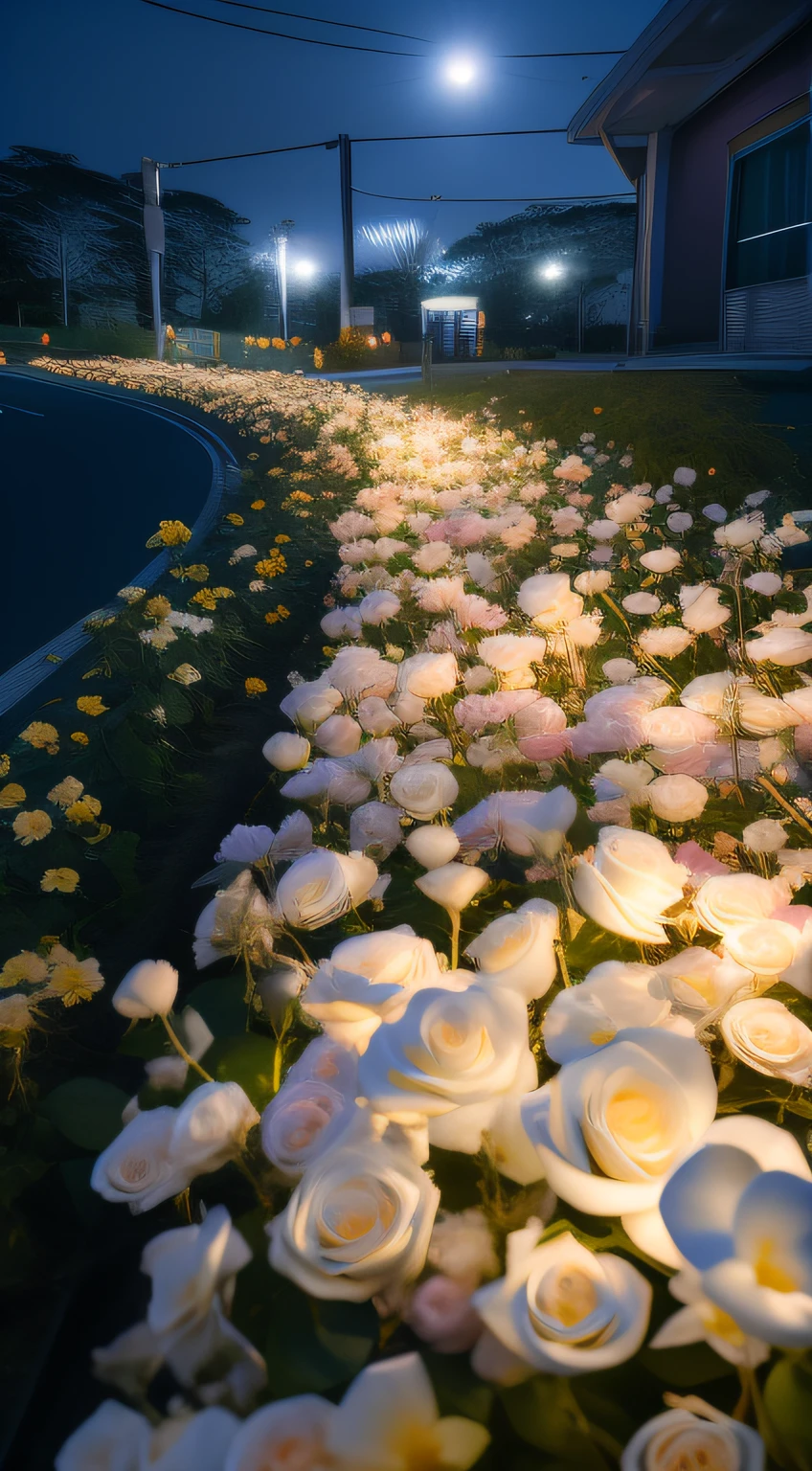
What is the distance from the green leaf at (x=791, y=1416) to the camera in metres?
0.46

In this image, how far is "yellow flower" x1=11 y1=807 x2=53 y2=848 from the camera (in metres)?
1.37

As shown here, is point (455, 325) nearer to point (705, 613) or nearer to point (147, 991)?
point (705, 613)

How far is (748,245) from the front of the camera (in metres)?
6.17

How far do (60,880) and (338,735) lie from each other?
20.9 inches

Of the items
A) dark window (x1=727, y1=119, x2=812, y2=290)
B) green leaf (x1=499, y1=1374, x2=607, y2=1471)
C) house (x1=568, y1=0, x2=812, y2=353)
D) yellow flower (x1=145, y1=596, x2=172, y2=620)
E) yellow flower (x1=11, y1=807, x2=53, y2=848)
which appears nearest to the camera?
green leaf (x1=499, y1=1374, x2=607, y2=1471)

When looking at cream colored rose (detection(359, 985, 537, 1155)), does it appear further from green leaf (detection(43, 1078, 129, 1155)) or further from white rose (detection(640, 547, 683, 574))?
white rose (detection(640, 547, 683, 574))

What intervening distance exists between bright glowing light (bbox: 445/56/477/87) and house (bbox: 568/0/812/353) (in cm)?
95

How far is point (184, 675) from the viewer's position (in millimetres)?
2020

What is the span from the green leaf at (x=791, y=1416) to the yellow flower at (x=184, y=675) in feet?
5.93

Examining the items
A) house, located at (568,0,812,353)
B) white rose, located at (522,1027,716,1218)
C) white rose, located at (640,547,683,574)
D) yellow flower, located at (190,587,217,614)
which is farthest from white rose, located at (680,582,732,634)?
house, located at (568,0,812,353)

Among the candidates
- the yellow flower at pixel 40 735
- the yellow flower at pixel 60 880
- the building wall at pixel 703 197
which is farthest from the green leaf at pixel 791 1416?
the building wall at pixel 703 197

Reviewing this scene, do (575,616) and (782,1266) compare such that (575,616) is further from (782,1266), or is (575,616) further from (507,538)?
(782,1266)

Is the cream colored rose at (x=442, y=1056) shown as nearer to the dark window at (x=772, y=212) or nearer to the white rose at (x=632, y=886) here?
the white rose at (x=632, y=886)

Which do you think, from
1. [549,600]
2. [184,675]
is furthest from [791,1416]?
[184,675]
